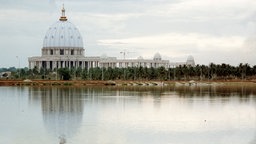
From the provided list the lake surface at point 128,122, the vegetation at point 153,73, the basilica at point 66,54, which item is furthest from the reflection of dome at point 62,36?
the lake surface at point 128,122

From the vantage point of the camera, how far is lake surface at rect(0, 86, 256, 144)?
23188 millimetres

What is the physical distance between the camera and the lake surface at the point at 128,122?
76.1 feet

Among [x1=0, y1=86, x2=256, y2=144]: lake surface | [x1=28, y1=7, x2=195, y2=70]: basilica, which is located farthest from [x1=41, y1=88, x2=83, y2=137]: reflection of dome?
[x1=28, y1=7, x2=195, y2=70]: basilica

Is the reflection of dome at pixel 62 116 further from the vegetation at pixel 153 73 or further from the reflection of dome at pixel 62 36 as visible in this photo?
the reflection of dome at pixel 62 36

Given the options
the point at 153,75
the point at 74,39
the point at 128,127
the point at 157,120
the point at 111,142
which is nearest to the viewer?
the point at 111,142

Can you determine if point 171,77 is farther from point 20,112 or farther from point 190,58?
point 20,112

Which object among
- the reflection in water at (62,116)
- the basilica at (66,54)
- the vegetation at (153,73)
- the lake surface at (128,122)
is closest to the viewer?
the lake surface at (128,122)

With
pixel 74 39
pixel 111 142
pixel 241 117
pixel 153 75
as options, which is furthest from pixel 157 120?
pixel 74 39

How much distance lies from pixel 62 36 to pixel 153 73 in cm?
3601

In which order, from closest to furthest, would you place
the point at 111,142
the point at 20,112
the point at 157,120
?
the point at 111,142 < the point at 157,120 < the point at 20,112

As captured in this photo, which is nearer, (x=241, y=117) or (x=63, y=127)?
(x=63, y=127)

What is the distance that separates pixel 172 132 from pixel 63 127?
5.25 metres

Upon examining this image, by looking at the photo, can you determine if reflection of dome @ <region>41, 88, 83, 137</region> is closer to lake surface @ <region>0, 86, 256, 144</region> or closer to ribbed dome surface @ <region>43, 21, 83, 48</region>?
lake surface @ <region>0, 86, 256, 144</region>

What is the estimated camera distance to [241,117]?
31266 millimetres
